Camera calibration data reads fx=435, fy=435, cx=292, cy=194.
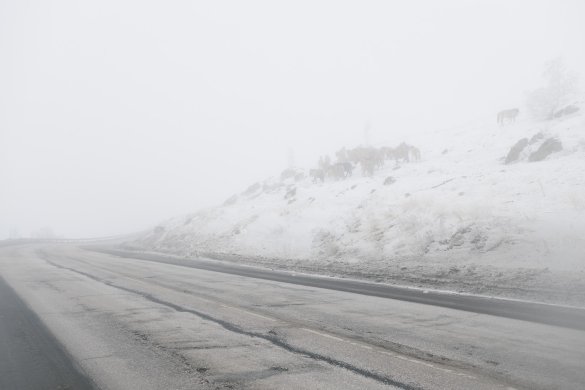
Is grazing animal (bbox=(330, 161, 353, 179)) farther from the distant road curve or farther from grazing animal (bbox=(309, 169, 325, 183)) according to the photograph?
the distant road curve

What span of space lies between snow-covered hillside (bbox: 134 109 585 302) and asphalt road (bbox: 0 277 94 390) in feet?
32.8

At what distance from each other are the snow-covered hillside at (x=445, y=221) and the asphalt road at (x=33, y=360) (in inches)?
394

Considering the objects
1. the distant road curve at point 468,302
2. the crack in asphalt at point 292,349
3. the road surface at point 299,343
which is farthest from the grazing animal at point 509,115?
the crack in asphalt at point 292,349

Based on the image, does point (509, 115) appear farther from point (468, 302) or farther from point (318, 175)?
point (468, 302)

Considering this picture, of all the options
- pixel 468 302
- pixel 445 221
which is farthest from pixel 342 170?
pixel 468 302

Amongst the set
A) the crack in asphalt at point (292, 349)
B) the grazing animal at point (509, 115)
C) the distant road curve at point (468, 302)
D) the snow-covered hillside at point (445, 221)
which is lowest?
the crack in asphalt at point (292, 349)

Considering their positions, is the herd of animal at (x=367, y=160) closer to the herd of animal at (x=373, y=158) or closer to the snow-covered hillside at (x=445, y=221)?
the herd of animal at (x=373, y=158)

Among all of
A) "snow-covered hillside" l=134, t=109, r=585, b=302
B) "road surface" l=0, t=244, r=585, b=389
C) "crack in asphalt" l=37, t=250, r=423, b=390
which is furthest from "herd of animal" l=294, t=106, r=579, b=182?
"crack in asphalt" l=37, t=250, r=423, b=390

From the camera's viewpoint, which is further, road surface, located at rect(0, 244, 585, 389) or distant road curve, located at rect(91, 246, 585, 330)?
distant road curve, located at rect(91, 246, 585, 330)

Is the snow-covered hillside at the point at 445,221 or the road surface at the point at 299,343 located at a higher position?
the snow-covered hillside at the point at 445,221

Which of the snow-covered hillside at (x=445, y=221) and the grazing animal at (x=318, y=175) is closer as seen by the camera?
the snow-covered hillside at (x=445, y=221)

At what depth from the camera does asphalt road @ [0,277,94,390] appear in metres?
5.43

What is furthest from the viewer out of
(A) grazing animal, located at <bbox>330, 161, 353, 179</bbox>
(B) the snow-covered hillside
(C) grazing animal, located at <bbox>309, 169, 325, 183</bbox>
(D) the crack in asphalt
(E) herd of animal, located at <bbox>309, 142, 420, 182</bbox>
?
(C) grazing animal, located at <bbox>309, 169, 325, 183</bbox>

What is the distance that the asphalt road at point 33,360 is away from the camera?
5430 mm
